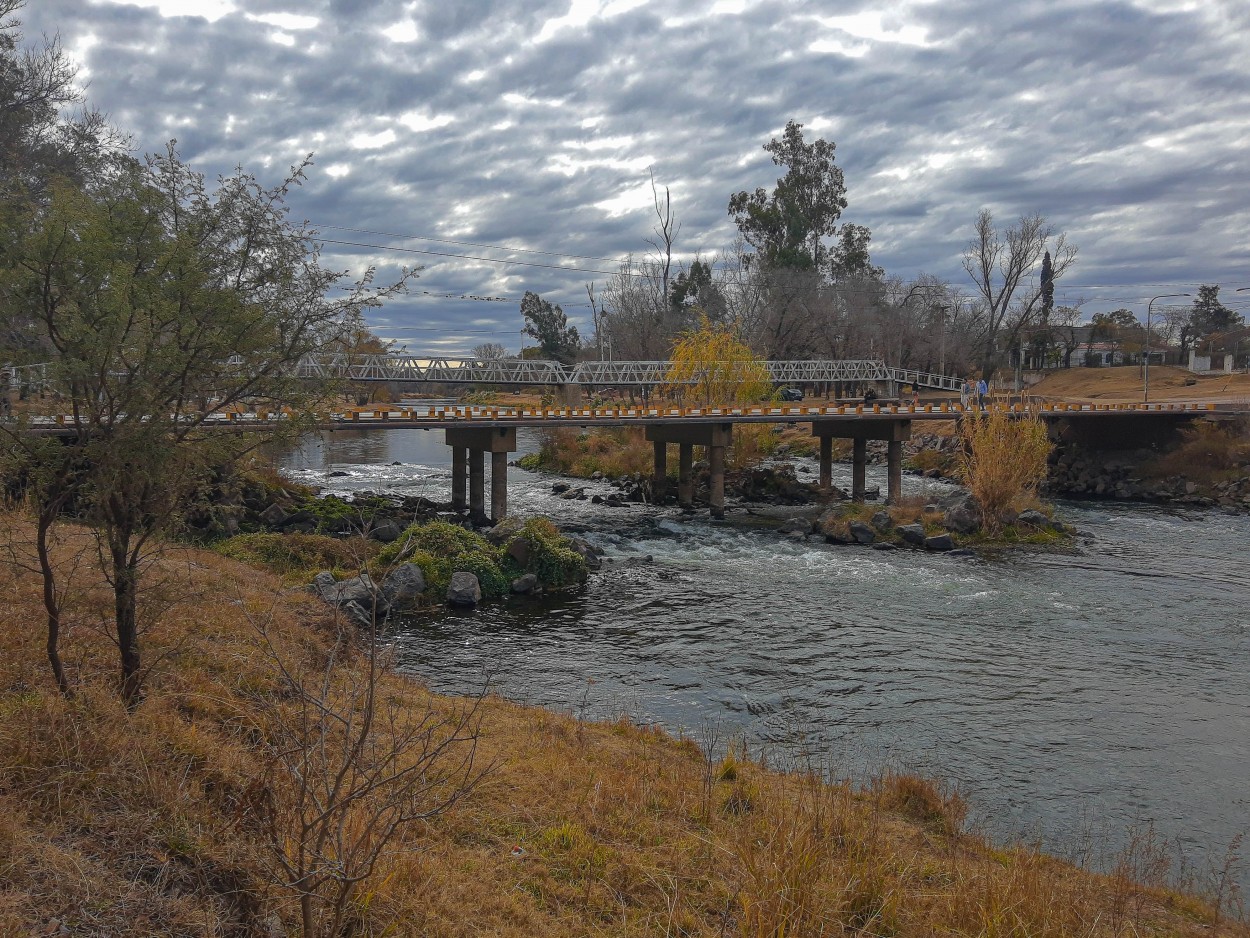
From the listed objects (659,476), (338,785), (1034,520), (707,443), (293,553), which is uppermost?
(707,443)

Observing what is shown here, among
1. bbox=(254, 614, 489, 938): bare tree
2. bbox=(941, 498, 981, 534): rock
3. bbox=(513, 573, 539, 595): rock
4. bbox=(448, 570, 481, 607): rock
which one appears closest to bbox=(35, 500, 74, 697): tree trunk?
bbox=(254, 614, 489, 938): bare tree

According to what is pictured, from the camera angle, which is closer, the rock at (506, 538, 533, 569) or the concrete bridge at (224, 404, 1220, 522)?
the rock at (506, 538, 533, 569)

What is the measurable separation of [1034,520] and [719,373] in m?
17.9

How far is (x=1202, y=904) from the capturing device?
665 centimetres

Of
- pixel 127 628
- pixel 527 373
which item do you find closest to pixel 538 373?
pixel 527 373

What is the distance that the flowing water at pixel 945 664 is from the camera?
31.6 feet

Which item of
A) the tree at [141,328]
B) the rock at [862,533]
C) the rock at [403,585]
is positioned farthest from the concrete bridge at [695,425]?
the tree at [141,328]

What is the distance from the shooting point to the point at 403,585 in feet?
55.7

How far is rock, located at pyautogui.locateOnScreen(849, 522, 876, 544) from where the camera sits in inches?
997

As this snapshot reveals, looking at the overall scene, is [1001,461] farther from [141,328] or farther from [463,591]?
[141,328]

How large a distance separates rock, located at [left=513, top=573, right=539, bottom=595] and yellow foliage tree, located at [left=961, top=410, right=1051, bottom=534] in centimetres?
1512

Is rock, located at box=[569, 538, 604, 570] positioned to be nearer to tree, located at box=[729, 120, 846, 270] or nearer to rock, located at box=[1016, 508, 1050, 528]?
rock, located at box=[1016, 508, 1050, 528]

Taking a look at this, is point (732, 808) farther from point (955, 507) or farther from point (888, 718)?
point (955, 507)

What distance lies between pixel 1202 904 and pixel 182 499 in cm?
893
